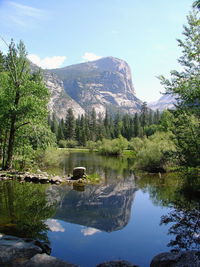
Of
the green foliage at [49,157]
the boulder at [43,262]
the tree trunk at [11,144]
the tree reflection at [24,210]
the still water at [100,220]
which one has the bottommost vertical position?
the still water at [100,220]

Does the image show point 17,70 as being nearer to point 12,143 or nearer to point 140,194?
point 12,143

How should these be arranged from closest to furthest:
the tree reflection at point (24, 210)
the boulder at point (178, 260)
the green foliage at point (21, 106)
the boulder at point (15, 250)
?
the boulder at point (178, 260)
the boulder at point (15, 250)
the tree reflection at point (24, 210)
the green foliage at point (21, 106)

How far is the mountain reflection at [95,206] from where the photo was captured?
1080cm

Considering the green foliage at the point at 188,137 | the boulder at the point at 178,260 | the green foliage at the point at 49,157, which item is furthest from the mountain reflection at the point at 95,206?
the green foliage at the point at 49,157

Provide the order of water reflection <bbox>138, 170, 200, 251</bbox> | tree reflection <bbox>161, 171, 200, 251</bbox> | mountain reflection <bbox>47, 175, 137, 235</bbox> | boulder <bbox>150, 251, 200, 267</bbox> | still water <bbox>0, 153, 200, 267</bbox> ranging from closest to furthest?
boulder <bbox>150, 251, 200, 267</bbox>, still water <bbox>0, 153, 200, 267</bbox>, tree reflection <bbox>161, 171, 200, 251</bbox>, water reflection <bbox>138, 170, 200, 251</bbox>, mountain reflection <bbox>47, 175, 137, 235</bbox>

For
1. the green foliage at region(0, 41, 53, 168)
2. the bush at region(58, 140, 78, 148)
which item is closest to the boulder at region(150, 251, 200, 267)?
the green foliage at region(0, 41, 53, 168)

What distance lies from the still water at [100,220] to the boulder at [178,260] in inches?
40.7

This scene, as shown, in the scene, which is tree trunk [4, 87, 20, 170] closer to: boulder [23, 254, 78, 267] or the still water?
the still water

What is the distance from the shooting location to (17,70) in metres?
20.8

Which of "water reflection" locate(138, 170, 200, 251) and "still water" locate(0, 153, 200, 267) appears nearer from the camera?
"still water" locate(0, 153, 200, 267)

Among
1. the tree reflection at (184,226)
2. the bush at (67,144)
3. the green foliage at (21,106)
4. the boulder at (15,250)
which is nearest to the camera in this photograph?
the boulder at (15,250)

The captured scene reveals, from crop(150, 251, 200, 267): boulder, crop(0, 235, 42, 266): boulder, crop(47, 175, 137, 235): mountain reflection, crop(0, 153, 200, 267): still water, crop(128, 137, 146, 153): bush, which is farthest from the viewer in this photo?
crop(128, 137, 146, 153): bush

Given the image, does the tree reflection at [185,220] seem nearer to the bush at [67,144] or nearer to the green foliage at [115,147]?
the green foliage at [115,147]

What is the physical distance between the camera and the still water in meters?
8.05
